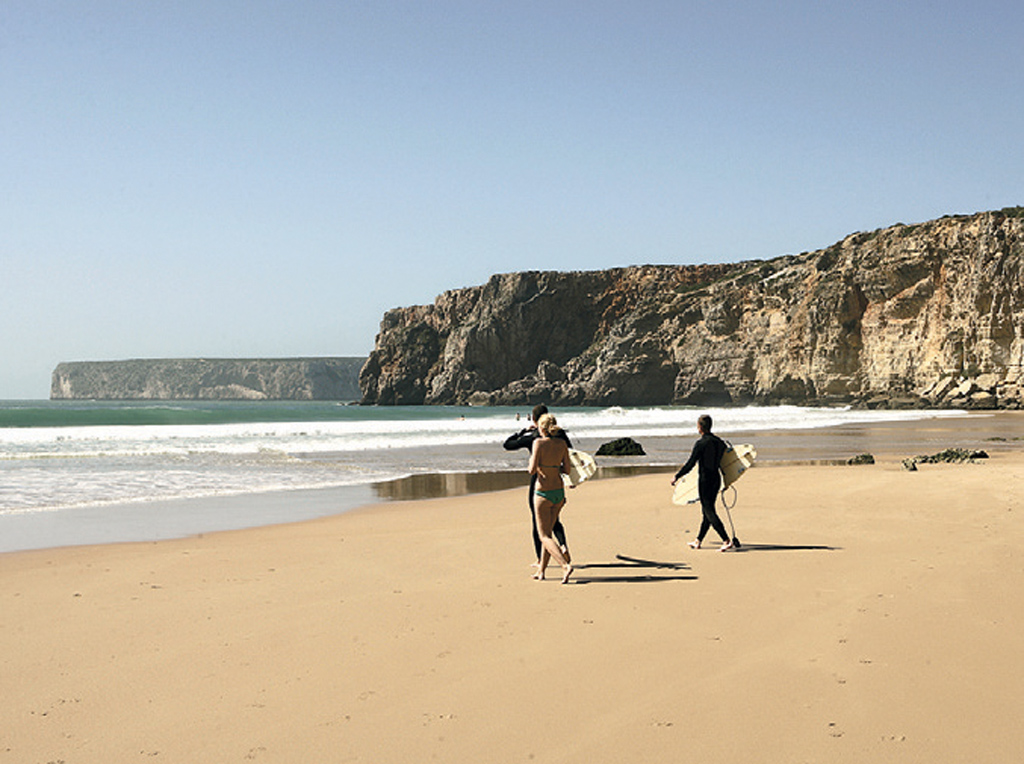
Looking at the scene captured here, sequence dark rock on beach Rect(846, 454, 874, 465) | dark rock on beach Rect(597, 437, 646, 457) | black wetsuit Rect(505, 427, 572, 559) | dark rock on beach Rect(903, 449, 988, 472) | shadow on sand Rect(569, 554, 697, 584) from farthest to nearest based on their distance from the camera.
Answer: dark rock on beach Rect(597, 437, 646, 457) → dark rock on beach Rect(846, 454, 874, 465) → dark rock on beach Rect(903, 449, 988, 472) → black wetsuit Rect(505, 427, 572, 559) → shadow on sand Rect(569, 554, 697, 584)

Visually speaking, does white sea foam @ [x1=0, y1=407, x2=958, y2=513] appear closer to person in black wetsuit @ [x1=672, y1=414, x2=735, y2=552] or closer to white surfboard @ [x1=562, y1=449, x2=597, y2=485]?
white surfboard @ [x1=562, y1=449, x2=597, y2=485]

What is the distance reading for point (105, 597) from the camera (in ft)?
21.7

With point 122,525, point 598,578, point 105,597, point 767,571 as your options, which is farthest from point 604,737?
point 122,525

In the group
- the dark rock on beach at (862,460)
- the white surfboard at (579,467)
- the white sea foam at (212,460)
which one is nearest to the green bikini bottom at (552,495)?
the white surfboard at (579,467)

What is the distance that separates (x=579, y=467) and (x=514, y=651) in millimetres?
3113

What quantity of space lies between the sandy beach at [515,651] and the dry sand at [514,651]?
18 millimetres

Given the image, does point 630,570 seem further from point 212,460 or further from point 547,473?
point 212,460

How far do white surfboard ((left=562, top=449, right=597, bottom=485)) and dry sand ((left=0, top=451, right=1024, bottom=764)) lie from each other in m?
0.83

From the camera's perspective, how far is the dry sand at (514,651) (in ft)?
12.7

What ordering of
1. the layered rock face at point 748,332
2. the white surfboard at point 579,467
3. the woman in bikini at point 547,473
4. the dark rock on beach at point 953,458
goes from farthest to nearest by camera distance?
1. the layered rock face at point 748,332
2. the dark rock on beach at point 953,458
3. the white surfboard at point 579,467
4. the woman in bikini at point 547,473

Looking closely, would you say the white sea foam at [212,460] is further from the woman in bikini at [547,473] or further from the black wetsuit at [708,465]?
the black wetsuit at [708,465]

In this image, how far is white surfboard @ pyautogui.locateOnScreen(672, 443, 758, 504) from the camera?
8953mm

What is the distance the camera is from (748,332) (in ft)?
287

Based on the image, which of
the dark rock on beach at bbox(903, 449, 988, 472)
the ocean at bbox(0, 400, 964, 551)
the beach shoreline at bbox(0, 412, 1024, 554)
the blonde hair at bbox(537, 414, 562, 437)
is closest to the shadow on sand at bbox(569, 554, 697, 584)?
the blonde hair at bbox(537, 414, 562, 437)
